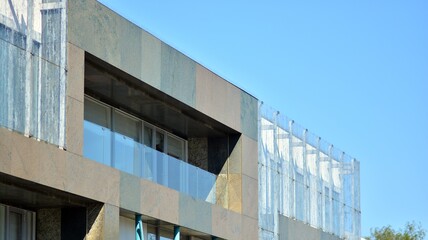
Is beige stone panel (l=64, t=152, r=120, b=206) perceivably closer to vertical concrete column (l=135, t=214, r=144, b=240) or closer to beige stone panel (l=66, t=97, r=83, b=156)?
beige stone panel (l=66, t=97, r=83, b=156)

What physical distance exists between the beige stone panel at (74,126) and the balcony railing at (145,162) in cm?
80

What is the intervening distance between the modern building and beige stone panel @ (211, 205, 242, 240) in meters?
0.05

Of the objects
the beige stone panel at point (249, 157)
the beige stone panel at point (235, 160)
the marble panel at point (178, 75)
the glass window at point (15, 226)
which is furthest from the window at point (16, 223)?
the beige stone panel at point (249, 157)

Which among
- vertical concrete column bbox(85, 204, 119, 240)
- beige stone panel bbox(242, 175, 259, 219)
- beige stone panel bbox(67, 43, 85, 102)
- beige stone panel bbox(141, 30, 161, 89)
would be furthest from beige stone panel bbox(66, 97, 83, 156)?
beige stone panel bbox(242, 175, 259, 219)

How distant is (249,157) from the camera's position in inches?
1523

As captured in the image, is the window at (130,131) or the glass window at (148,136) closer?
the window at (130,131)

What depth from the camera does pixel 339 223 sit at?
47.8 m

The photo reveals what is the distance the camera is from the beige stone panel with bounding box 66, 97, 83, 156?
27.5m

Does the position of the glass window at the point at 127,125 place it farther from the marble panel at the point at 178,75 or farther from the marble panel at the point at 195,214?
the marble panel at the point at 195,214

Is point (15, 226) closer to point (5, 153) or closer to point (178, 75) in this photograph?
point (5, 153)

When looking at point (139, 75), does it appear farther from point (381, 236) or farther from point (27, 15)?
point (381, 236)

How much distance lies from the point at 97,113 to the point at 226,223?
6.31 metres

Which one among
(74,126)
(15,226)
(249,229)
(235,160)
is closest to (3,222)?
(15,226)

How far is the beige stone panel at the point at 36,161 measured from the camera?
983 inches
